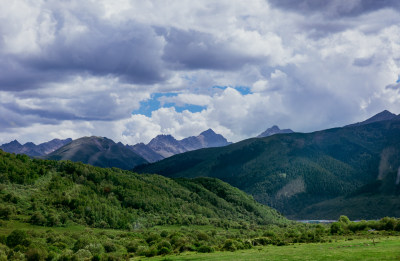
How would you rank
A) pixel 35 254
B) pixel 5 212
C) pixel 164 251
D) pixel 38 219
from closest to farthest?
pixel 35 254, pixel 164 251, pixel 5 212, pixel 38 219

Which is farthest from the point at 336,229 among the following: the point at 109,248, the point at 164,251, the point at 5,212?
the point at 5,212

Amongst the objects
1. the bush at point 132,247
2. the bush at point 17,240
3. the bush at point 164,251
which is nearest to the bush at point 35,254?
the bush at point 17,240

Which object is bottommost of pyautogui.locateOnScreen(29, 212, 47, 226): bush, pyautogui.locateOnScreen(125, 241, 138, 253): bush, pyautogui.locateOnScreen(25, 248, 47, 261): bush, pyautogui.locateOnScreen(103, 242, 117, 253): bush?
pyautogui.locateOnScreen(125, 241, 138, 253): bush

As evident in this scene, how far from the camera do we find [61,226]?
652ft

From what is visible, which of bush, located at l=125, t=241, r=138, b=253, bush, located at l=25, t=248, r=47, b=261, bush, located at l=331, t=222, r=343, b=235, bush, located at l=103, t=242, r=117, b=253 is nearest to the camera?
bush, located at l=25, t=248, r=47, b=261

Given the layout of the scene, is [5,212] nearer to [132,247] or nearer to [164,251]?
[132,247]

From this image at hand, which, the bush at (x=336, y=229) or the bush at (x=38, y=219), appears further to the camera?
the bush at (x=38, y=219)

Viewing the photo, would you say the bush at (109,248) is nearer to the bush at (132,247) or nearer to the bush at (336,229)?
the bush at (132,247)

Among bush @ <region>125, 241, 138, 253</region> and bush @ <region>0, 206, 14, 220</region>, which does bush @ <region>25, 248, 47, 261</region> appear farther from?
bush @ <region>0, 206, 14, 220</region>

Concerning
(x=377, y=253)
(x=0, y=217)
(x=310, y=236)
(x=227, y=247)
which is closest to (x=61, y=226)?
(x=0, y=217)

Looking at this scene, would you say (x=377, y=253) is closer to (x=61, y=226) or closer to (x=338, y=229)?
(x=338, y=229)

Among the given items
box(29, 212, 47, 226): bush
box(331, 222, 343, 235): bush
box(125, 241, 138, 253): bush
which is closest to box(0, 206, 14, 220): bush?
box(29, 212, 47, 226): bush

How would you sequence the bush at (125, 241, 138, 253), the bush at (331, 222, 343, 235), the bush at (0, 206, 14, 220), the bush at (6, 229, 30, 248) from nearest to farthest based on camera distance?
1. the bush at (6, 229, 30, 248)
2. the bush at (125, 241, 138, 253)
3. the bush at (331, 222, 343, 235)
4. the bush at (0, 206, 14, 220)

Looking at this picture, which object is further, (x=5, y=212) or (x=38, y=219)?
(x=38, y=219)
